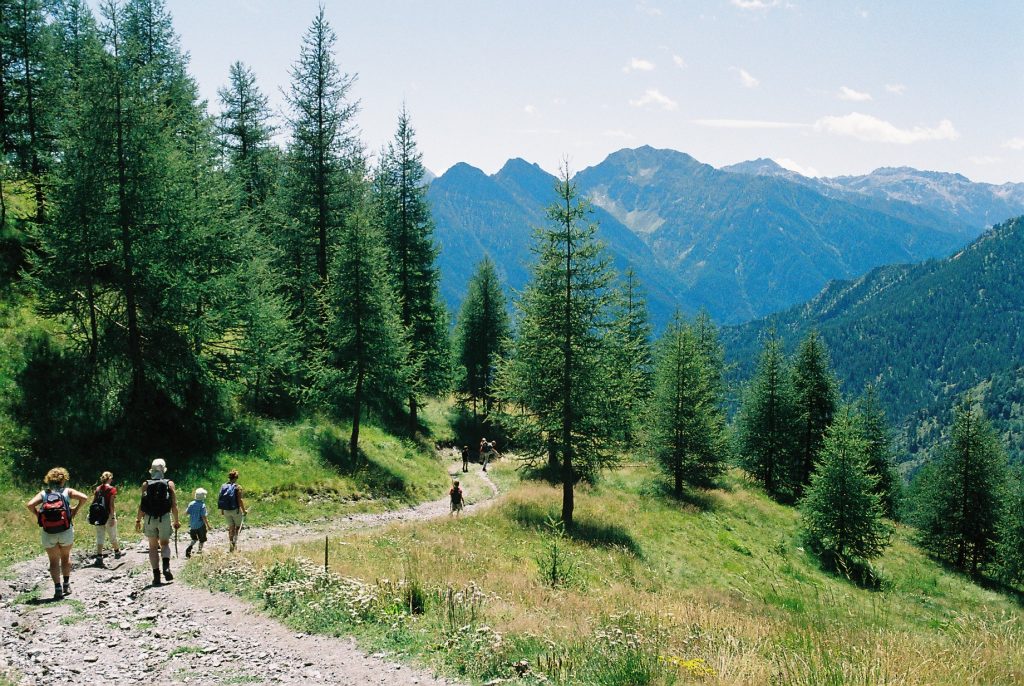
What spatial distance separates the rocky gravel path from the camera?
24.8 ft

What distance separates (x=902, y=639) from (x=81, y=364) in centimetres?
2585

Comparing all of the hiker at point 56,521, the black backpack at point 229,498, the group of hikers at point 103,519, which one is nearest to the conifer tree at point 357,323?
the black backpack at point 229,498

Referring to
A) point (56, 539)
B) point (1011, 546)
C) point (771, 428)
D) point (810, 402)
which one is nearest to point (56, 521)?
point (56, 539)

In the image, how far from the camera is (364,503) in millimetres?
23500

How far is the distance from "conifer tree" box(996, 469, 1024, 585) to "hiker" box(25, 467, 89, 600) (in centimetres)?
4957

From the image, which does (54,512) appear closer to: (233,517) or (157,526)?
(157,526)

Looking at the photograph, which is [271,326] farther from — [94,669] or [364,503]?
[94,669]

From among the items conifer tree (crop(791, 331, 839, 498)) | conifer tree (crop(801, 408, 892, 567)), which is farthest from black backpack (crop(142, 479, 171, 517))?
conifer tree (crop(791, 331, 839, 498))

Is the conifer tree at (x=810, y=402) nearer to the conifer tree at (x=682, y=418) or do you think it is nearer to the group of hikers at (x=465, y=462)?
the conifer tree at (x=682, y=418)

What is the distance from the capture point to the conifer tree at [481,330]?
4809 cm

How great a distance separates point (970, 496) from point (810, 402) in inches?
470

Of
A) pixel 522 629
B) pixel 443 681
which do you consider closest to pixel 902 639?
pixel 522 629

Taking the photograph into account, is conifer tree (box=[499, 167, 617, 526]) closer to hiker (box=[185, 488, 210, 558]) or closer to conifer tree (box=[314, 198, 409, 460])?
conifer tree (box=[314, 198, 409, 460])

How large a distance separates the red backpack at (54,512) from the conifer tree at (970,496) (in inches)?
1922
